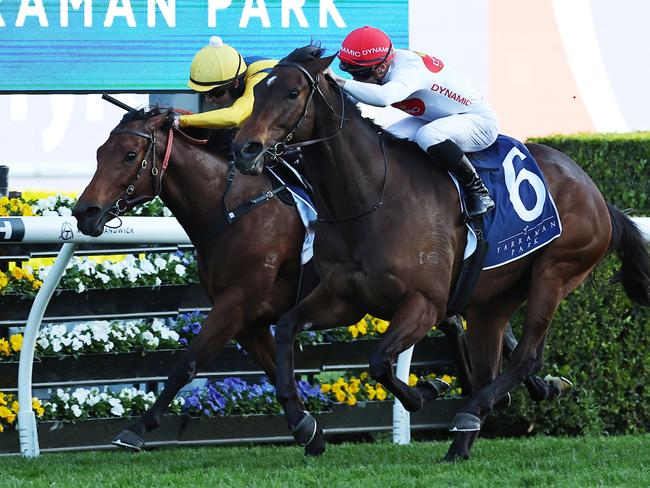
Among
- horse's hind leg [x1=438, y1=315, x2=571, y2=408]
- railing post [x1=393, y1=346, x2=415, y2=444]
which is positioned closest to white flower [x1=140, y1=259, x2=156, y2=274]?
railing post [x1=393, y1=346, x2=415, y2=444]

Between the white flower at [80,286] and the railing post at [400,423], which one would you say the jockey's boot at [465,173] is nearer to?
the railing post at [400,423]

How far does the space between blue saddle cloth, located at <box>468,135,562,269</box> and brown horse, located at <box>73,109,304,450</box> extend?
0.88 meters

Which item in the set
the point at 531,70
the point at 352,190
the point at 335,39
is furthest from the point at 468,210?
the point at 531,70

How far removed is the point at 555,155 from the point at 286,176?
1220mm

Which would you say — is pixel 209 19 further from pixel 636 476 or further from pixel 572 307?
pixel 636 476

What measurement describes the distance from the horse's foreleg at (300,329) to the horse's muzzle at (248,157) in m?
0.73

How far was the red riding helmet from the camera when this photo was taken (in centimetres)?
495

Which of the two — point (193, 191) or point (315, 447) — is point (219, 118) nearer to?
point (193, 191)

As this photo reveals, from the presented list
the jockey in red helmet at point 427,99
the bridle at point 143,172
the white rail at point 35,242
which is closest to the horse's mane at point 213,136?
the bridle at point 143,172

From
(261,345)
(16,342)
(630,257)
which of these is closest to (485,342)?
(630,257)

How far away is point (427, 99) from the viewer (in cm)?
530

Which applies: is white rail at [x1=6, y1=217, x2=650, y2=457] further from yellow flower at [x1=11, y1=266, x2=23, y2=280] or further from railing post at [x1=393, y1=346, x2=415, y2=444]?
railing post at [x1=393, y1=346, x2=415, y2=444]

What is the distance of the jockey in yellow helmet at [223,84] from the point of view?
5.49 m

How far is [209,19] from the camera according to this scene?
7.29 meters
